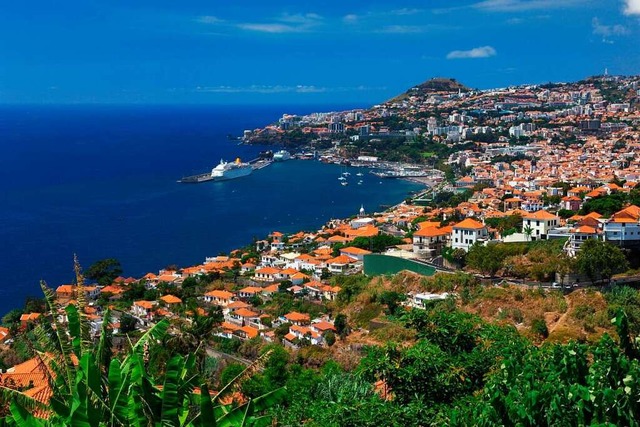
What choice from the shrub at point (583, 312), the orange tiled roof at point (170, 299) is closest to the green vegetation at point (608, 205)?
the shrub at point (583, 312)

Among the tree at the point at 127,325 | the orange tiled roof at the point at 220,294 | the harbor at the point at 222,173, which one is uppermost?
the harbor at the point at 222,173

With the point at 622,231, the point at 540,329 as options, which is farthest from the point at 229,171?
the point at 540,329

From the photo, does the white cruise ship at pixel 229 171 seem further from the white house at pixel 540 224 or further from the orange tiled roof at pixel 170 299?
the white house at pixel 540 224

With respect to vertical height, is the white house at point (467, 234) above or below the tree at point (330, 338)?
above

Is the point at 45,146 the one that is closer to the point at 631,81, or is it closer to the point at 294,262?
the point at 294,262

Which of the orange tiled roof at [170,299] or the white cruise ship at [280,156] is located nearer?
the orange tiled roof at [170,299]

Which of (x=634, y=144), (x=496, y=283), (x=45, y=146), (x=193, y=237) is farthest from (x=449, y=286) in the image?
(x=45, y=146)
